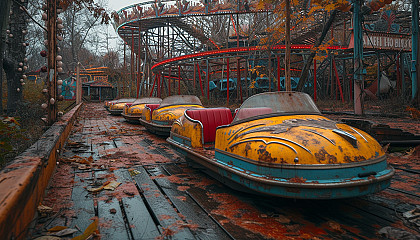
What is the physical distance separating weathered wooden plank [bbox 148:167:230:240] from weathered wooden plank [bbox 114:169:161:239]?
11.2 inches

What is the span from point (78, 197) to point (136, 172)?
106 cm

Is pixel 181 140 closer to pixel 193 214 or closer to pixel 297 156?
pixel 193 214

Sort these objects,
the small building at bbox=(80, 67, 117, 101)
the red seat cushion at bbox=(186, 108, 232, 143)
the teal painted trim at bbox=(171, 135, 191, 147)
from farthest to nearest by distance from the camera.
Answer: the small building at bbox=(80, 67, 117, 101) → the red seat cushion at bbox=(186, 108, 232, 143) → the teal painted trim at bbox=(171, 135, 191, 147)

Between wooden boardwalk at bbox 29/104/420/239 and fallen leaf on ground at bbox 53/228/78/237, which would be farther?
wooden boardwalk at bbox 29/104/420/239

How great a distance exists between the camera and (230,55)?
552 inches

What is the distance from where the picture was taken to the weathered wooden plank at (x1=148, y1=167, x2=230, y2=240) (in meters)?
2.13

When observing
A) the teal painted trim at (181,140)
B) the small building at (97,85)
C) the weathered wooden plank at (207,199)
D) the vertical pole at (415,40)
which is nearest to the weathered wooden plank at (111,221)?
the weathered wooden plank at (207,199)

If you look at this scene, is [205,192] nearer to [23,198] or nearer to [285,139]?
[285,139]

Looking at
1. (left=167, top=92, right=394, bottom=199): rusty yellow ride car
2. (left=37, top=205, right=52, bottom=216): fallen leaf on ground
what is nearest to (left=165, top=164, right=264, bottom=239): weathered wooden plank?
(left=167, top=92, right=394, bottom=199): rusty yellow ride car

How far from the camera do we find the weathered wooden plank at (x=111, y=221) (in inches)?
82.1

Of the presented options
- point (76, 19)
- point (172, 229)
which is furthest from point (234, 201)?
point (76, 19)

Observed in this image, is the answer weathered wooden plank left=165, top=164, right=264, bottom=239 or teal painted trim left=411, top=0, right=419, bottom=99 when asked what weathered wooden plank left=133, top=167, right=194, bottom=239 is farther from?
teal painted trim left=411, top=0, right=419, bottom=99

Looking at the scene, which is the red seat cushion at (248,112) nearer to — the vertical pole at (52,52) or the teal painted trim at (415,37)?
the vertical pole at (52,52)

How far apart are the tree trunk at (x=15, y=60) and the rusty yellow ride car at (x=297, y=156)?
821cm
